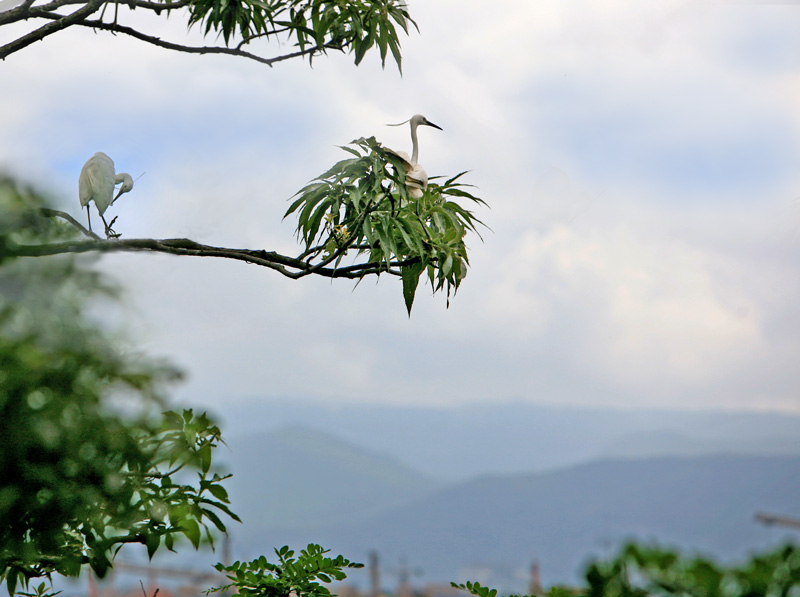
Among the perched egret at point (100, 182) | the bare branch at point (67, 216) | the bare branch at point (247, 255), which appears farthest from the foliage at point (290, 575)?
the perched egret at point (100, 182)

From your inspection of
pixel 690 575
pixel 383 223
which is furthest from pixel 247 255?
pixel 690 575

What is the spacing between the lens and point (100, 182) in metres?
2.32

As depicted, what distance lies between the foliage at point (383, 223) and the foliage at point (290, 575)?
765mm

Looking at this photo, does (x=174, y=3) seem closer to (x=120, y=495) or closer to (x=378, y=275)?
(x=378, y=275)

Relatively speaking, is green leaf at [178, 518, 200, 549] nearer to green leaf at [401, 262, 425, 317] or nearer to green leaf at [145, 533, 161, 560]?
green leaf at [145, 533, 161, 560]

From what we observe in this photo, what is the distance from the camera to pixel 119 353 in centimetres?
169

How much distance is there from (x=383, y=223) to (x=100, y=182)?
93cm

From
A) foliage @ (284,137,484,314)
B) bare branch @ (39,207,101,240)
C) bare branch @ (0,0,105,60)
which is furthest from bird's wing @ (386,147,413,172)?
bare branch @ (0,0,105,60)

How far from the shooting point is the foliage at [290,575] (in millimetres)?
1515

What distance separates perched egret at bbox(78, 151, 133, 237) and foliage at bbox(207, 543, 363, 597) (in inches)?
47.0

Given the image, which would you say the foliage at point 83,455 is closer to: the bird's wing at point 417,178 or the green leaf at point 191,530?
the green leaf at point 191,530

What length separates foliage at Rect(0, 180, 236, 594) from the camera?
1407 mm

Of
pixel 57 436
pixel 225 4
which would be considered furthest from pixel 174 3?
pixel 57 436

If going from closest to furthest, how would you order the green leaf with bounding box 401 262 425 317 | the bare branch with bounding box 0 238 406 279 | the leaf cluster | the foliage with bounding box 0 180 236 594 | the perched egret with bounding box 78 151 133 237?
the leaf cluster < the foliage with bounding box 0 180 236 594 < the bare branch with bounding box 0 238 406 279 < the green leaf with bounding box 401 262 425 317 < the perched egret with bounding box 78 151 133 237
